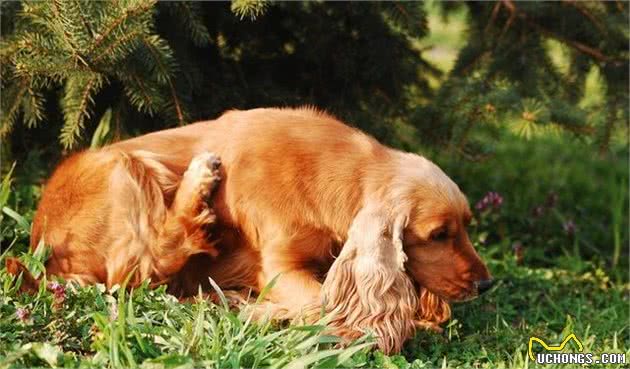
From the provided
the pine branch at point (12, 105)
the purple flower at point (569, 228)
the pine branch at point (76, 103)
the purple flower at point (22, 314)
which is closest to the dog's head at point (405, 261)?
the purple flower at point (22, 314)

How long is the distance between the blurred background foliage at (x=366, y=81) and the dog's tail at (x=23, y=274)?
694mm

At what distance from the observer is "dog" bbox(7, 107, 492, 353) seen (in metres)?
3.68

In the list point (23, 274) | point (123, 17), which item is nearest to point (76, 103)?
point (123, 17)

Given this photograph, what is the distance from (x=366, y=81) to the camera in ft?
18.1

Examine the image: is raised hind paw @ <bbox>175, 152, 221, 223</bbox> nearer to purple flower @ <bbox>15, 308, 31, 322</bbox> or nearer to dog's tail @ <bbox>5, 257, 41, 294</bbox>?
dog's tail @ <bbox>5, 257, 41, 294</bbox>

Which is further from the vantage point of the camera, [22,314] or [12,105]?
[12,105]

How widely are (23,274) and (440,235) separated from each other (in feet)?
5.52

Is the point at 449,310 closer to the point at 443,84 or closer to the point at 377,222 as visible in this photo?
the point at 377,222

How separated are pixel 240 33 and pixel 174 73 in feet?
2.72

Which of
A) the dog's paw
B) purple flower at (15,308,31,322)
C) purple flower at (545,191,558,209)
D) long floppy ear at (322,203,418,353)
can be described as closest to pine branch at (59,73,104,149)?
the dog's paw

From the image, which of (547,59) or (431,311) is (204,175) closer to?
(431,311)

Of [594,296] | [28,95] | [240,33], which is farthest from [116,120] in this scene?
[594,296]

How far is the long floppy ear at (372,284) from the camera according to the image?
361 cm

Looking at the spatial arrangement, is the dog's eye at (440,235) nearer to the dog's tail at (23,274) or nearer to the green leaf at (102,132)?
the dog's tail at (23,274)
